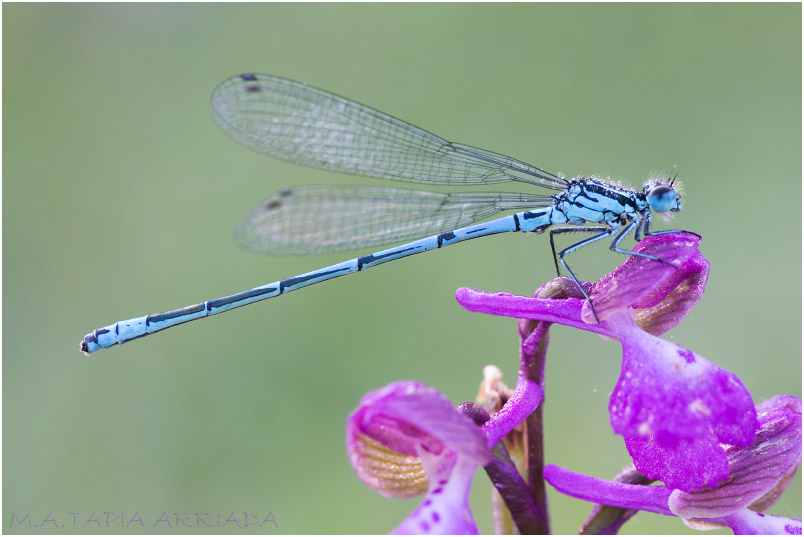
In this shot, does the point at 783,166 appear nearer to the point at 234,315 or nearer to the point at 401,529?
the point at 234,315

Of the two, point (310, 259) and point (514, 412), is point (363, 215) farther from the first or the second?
point (514, 412)

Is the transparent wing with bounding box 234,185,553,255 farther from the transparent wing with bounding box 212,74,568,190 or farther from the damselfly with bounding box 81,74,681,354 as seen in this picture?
the transparent wing with bounding box 212,74,568,190

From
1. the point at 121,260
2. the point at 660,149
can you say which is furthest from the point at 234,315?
the point at 660,149

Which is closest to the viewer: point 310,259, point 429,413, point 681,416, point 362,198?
point 429,413

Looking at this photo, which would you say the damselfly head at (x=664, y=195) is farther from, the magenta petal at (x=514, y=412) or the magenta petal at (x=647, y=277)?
the magenta petal at (x=514, y=412)

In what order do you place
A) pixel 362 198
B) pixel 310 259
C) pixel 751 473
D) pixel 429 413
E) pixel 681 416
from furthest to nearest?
pixel 310 259
pixel 362 198
pixel 751 473
pixel 681 416
pixel 429 413

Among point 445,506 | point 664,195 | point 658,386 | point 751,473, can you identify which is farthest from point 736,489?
point 664,195

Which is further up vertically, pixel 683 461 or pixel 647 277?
pixel 647 277

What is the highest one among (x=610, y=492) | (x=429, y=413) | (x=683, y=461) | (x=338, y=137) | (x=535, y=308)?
(x=338, y=137)

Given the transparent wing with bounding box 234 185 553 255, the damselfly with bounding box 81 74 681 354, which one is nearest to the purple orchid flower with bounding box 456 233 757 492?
the damselfly with bounding box 81 74 681 354
